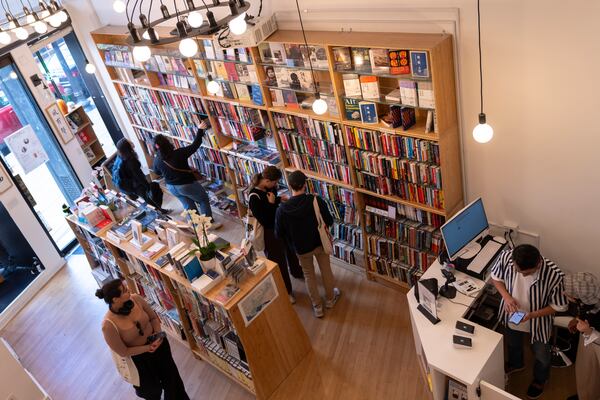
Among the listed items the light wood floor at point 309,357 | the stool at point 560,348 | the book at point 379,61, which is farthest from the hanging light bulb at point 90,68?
the stool at point 560,348

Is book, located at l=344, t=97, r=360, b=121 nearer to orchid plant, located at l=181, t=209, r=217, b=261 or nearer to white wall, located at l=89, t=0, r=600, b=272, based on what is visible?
white wall, located at l=89, t=0, r=600, b=272

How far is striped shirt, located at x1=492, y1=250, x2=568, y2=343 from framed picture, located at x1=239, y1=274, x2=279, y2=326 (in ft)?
6.00

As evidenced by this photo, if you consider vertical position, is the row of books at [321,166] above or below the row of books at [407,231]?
above

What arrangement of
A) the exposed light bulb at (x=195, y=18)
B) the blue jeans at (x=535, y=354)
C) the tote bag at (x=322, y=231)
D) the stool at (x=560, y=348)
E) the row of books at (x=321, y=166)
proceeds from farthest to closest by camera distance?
the row of books at (x=321, y=166), the tote bag at (x=322, y=231), the stool at (x=560, y=348), the blue jeans at (x=535, y=354), the exposed light bulb at (x=195, y=18)

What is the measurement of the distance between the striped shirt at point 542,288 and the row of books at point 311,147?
1892mm

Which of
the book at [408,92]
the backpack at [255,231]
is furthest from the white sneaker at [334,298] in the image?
the book at [408,92]

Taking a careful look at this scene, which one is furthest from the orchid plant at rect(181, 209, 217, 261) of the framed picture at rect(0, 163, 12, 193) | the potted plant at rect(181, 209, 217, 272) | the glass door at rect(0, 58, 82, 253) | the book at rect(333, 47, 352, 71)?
the glass door at rect(0, 58, 82, 253)

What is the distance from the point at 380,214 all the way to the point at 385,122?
1064mm

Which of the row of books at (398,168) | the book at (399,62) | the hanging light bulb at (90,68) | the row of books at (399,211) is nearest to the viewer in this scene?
the book at (399,62)

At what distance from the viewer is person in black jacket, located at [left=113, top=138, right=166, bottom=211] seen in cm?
629

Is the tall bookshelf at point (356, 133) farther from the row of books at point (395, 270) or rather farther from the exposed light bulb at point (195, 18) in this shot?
the exposed light bulb at point (195, 18)

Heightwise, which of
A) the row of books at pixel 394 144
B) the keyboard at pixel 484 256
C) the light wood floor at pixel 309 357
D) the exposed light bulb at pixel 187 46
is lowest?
the light wood floor at pixel 309 357

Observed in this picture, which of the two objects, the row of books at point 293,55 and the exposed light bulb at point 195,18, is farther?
the row of books at point 293,55

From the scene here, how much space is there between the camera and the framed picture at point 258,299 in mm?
4133
